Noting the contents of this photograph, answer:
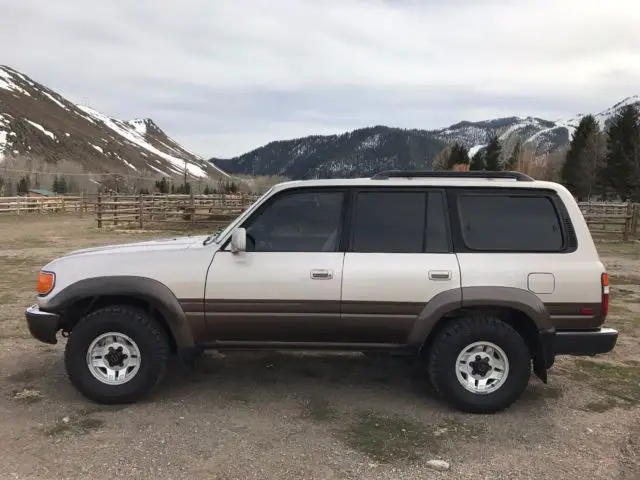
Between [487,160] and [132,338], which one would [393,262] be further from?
[487,160]

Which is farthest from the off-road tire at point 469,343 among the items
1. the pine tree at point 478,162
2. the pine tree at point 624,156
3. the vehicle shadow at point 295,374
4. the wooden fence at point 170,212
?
the pine tree at point 478,162

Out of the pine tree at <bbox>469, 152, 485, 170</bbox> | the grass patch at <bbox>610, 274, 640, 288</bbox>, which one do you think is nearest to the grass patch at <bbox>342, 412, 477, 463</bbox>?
the grass patch at <bbox>610, 274, 640, 288</bbox>

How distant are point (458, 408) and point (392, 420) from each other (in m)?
0.55

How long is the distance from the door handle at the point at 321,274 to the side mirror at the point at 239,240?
1.83 feet

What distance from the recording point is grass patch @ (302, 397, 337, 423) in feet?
13.6

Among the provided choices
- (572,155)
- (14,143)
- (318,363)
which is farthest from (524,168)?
(14,143)

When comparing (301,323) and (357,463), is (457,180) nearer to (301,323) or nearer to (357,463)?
(301,323)

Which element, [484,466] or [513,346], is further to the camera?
[513,346]

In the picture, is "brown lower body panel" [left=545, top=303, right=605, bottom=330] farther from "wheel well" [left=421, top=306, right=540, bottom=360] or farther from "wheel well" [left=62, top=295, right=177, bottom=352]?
"wheel well" [left=62, top=295, right=177, bottom=352]

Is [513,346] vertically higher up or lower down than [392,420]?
higher up

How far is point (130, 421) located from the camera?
4.04 meters

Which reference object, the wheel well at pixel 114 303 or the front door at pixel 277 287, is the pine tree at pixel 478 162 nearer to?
the front door at pixel 277 287

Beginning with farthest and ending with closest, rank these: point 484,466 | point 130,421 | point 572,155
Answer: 1. point 572,155
2. point 130,421
3. point 484,466

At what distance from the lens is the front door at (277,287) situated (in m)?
4.18
